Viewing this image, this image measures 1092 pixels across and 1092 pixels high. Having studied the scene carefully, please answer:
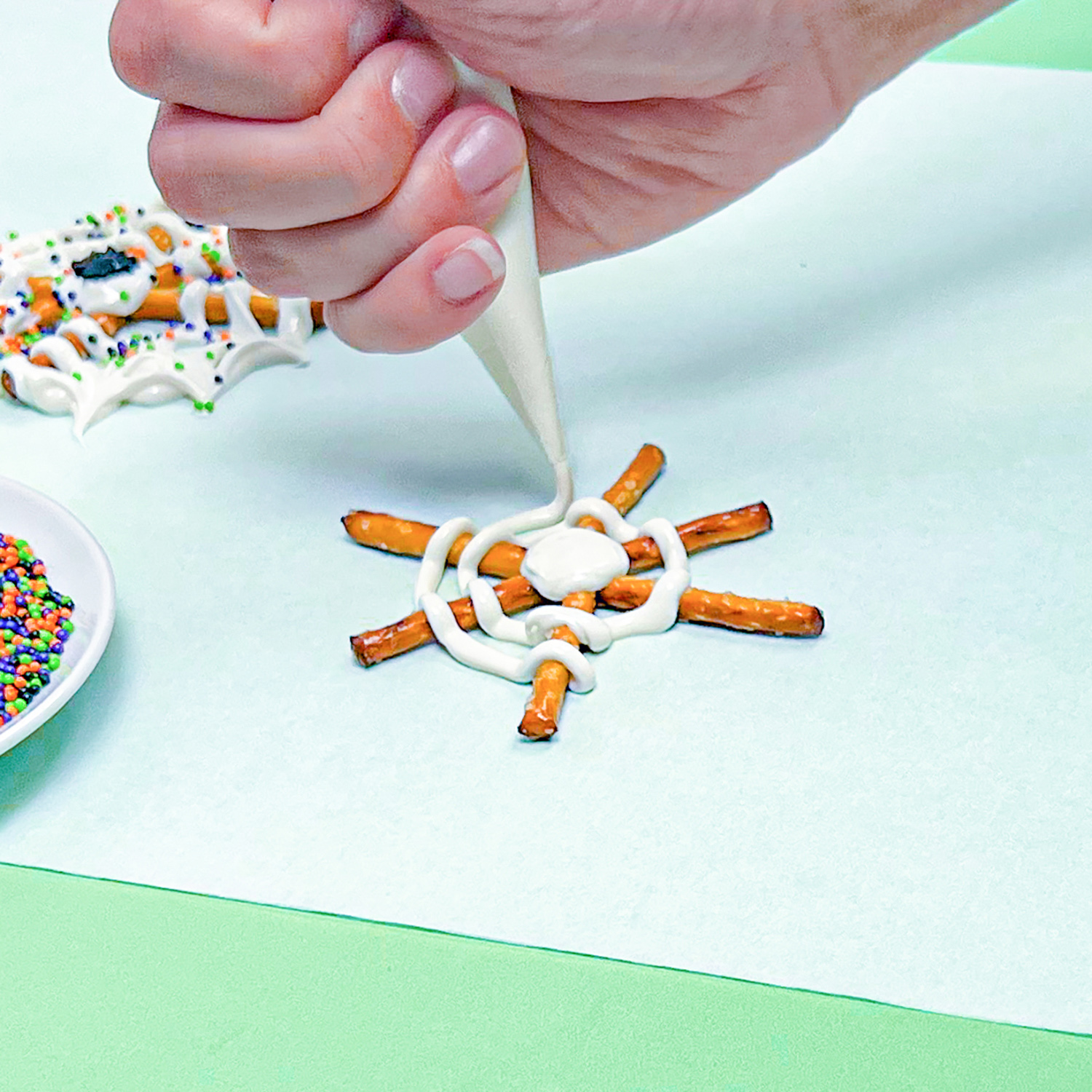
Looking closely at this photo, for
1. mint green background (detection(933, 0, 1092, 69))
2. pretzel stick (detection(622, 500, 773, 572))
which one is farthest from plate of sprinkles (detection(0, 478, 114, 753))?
mint green background (detection(933, 0, 1092, 69))

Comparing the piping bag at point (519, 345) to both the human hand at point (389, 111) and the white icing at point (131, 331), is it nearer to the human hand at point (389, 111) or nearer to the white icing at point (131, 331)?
the human hand at point (389, 111)

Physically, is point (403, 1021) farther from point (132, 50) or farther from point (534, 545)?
point (132, 50)

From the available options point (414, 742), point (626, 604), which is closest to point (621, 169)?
point (626, 604)

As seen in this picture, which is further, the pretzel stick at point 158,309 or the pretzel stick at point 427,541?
the pretzel stick at point 158,309

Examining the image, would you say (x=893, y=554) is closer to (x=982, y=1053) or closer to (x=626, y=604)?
(x=626, y=604)

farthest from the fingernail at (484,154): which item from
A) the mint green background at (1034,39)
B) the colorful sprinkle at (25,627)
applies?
the mint green background at (1034,39)

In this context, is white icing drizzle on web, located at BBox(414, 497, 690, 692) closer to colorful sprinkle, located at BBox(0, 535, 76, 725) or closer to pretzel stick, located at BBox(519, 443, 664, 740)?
pretzel stick, located at BBox(519, 443, 664, 740)

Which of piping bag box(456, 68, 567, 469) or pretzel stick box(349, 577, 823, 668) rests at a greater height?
piping bag box(456, 68, 567, 469)
